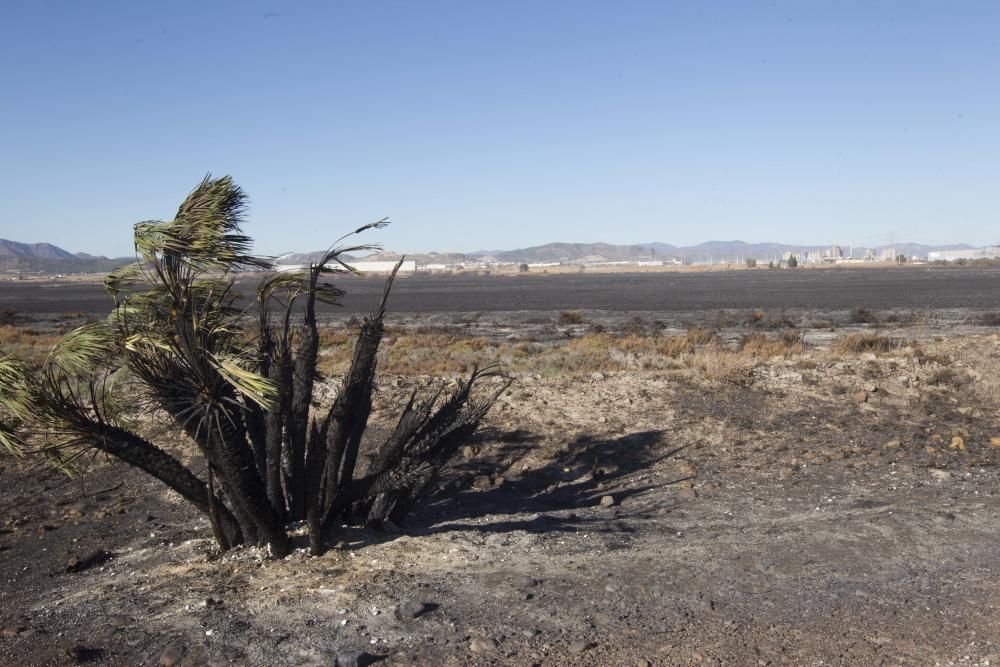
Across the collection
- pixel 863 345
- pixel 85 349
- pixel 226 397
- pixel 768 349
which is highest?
pixel 85 349

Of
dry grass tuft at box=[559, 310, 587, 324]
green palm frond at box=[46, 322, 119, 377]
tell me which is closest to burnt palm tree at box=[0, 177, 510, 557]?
green palm frond at box=[46, 322, 119, 377]

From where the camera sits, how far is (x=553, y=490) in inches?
372

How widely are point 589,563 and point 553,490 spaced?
112 inches

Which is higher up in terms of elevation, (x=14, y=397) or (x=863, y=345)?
(x=14, y=397)

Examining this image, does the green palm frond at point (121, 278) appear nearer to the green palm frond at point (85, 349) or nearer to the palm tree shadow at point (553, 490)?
the green palm frond at point (85, 349)

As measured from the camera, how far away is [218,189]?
6402mm

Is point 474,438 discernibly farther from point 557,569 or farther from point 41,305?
point 41,305

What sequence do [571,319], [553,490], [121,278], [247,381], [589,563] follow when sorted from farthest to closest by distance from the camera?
1. [571,319]
2. [553,490]
3. [121,278]
4. [589,563]
5. [247,381]

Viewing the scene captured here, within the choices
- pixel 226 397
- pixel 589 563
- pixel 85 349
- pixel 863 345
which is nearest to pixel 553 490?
pixel 589 563

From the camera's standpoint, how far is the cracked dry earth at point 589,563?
5.35 metres

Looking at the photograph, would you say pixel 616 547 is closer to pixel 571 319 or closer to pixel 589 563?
pixel 589 563

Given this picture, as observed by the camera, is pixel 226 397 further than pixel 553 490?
No

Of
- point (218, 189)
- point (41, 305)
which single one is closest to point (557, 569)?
point (218, 189)

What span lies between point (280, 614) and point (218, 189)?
2.80 m
